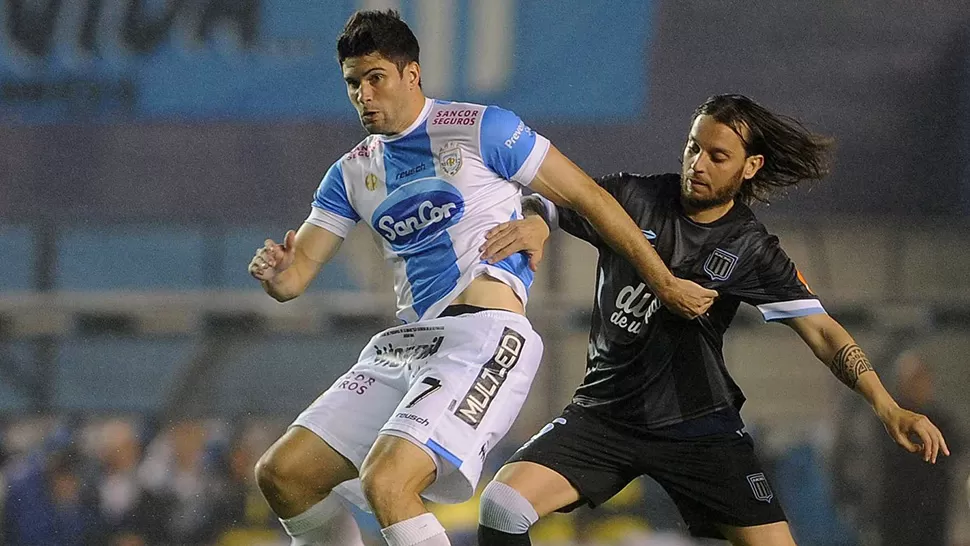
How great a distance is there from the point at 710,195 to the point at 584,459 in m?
0.72

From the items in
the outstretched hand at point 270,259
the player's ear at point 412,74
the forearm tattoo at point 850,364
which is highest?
the player's ear at point 412,74

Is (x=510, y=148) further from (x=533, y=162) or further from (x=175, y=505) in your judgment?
(x=175, y=505)

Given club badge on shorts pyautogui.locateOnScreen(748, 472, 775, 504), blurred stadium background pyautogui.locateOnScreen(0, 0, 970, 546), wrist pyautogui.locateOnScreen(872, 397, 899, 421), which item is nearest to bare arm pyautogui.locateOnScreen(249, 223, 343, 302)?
club badge on shorts pyautogui.locateOnScreen(748, 472, 775, 504)

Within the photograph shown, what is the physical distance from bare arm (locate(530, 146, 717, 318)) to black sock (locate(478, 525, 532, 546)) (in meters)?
0.68

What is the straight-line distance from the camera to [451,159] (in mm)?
2955

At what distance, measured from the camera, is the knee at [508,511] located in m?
3.05

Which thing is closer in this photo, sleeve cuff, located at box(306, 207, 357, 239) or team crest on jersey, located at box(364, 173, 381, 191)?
team crest on jersey, located at box(364, 173, 381, 191)

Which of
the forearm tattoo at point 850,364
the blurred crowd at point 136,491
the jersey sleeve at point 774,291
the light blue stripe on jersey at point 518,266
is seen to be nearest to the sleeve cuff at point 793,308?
the jersey sleeve at point 774,291

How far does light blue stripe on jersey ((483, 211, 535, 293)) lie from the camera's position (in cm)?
296

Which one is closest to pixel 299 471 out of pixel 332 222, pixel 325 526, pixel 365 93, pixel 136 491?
pixel 325 526

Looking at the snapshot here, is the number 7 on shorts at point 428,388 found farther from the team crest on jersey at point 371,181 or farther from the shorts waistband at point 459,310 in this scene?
the team crest on jersey at point 371,181

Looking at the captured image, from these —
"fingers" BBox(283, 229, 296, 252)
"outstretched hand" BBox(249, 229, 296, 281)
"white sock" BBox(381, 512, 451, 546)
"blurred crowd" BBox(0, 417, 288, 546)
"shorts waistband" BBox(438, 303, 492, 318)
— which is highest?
"fingers" BBox(283, 229, 296, 252)

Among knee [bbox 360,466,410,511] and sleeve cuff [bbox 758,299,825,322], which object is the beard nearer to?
sleeve cuff [bbox 758,299,825,322]

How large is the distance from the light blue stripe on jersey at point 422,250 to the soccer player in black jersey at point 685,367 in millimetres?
310
